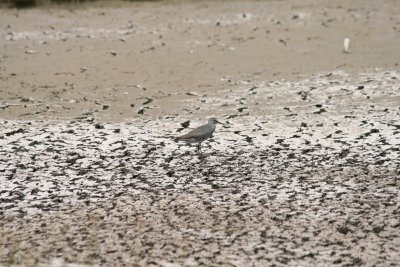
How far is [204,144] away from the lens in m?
8.27

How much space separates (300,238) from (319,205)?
2.61ft

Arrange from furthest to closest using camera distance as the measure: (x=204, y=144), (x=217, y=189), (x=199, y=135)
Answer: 1. (x=204, y=144)
2. (x=199, y=135)
3. (x=217, y=189)

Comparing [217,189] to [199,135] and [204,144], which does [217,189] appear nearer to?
[199,135]

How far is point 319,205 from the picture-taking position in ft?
20.3

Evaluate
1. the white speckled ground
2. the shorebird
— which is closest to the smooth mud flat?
the white speckled ground

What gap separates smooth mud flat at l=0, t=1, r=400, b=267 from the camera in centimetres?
550

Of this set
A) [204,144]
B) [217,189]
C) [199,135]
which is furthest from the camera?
[204,144]

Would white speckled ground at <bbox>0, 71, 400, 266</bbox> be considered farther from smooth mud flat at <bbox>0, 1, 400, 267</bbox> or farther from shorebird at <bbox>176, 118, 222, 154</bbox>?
shorebird at <bbox>176, 118, 222, 154</bbox>

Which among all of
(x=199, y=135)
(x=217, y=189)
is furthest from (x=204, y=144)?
(x=217, y=189)

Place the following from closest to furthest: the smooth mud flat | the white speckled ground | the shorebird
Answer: the white speckled ground → the smooth mud flat → the shorebird

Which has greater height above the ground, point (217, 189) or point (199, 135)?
point (199, 135)

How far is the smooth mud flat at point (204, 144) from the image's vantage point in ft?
18.1

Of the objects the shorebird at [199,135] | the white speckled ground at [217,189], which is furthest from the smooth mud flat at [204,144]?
the shorebird at [199,135]

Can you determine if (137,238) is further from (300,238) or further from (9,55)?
(9,55)
